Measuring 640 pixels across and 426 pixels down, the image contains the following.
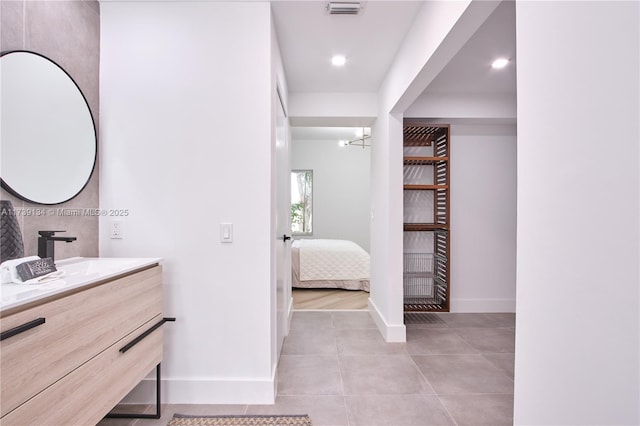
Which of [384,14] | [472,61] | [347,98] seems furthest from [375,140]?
[384,14]

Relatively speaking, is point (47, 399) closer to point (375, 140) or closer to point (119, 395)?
point (119, 395)

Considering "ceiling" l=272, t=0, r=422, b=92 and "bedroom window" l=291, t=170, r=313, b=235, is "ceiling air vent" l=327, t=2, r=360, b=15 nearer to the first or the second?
"ceiling" l=272, t=0, r=422, b=92

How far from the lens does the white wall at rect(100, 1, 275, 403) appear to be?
1908mm

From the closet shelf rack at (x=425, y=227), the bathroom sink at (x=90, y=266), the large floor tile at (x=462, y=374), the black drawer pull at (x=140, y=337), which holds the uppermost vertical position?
the closet shelf rack at (x=425, y=227)

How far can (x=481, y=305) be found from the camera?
3818 millimetres

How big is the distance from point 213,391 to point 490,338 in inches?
102

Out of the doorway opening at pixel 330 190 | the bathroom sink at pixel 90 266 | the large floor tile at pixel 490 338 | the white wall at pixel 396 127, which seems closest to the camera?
the bathroom sink at pixel 90 266

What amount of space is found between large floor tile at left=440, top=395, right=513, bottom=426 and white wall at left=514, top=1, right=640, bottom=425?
0.94m

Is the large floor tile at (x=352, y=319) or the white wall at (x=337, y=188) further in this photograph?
the white wall at (x=337, y=188)

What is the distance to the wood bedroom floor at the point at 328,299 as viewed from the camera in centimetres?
402

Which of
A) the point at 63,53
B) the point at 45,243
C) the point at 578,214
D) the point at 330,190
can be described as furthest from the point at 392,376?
the point at 330,190

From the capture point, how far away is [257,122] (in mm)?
1923

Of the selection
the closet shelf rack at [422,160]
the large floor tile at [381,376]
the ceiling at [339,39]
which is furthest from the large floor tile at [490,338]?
the ceiling at [339,39]

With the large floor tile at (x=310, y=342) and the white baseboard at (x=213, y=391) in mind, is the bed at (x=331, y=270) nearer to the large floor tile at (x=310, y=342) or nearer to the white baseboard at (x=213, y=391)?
the large floor tile at (x=310, y=342)
